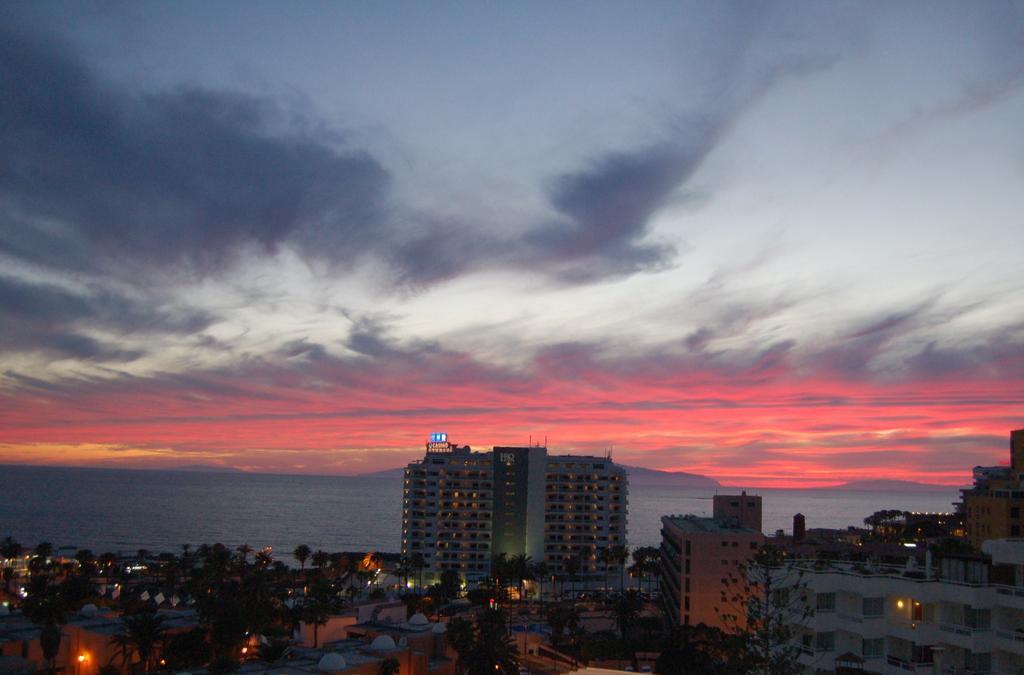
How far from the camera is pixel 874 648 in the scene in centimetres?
3356

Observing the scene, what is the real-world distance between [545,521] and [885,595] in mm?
82839

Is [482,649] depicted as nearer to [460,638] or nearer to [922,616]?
[460,638]

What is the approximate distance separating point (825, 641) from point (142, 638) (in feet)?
106

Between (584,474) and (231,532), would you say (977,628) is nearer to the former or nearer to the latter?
(584,474)

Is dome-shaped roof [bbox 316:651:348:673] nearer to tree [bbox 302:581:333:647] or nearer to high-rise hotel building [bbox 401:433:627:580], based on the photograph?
tree [bbox 302:581:333:647]

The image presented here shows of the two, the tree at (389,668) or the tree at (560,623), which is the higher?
the tree at (389,668)

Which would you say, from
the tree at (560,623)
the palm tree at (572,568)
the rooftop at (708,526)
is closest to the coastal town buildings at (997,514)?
the rooftop at (708,526)

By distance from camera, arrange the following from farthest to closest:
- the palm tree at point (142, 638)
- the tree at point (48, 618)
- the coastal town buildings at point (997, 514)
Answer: the coastal town buildings at point (997, 514)
the palm tree at point (142, 638)
the tree at point (48, 618)

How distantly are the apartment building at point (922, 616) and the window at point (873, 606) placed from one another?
43 millimetres

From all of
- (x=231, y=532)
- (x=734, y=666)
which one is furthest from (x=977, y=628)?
(x=231, y=532)

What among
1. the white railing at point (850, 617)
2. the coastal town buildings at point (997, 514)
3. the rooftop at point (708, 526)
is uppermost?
the coastal town buildings at point (997, 514)

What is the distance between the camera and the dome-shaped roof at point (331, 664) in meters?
34.6

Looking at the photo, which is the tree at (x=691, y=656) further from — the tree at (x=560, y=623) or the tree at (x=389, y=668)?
the tree at (x=389, y=668)

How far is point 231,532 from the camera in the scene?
188 meters
